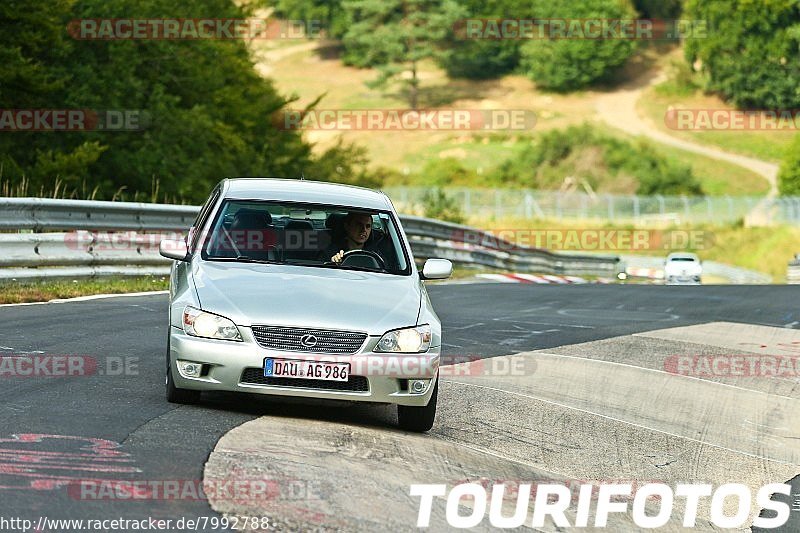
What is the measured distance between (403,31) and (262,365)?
416 ft

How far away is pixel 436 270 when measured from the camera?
9.93m

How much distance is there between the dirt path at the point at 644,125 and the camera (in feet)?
368

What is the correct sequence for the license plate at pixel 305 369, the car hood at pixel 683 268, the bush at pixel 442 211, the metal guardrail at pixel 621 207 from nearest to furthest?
1. the license plate at pixel 305 369
2. the car hood at pixel 683 268
3. the bush at pixel 442 211
4. the metal guardrail at pixel 621 207

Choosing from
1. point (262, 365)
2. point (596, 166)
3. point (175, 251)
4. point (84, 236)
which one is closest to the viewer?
point (262, 365)

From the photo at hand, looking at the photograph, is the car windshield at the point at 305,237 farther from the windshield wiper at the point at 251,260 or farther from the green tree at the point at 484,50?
the green tree at the point at 484,50

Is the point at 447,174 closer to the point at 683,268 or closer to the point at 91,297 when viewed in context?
the point at 683,268

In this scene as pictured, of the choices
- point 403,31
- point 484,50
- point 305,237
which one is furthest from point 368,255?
point 484,50

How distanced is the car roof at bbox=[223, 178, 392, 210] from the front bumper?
166 centimetres

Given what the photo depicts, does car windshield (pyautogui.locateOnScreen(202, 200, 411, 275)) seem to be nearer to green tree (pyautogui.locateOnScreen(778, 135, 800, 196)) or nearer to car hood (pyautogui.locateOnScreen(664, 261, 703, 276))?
car hood (pyautogui.locateOnScreen(664, 261, 703, 276))

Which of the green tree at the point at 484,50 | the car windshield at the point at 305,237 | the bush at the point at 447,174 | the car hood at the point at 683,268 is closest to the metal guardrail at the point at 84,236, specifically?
the car windshield at the point at 305,237

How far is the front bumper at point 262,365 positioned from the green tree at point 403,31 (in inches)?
4887

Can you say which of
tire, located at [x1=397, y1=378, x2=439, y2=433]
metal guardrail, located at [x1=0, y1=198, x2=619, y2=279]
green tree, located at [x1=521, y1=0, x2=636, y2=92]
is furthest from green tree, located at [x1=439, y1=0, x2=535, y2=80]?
tire, located at [x1=397, y1=378, x2=439, y2=433]

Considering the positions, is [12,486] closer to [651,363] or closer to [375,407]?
[375,407]

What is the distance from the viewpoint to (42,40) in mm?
31984
